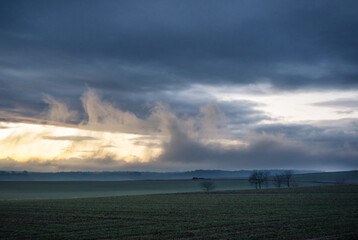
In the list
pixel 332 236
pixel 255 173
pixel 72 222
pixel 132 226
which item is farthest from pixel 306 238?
pixel 255 173

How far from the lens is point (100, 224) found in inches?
1551

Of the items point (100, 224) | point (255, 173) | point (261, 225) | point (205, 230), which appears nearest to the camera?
point (205, 230)

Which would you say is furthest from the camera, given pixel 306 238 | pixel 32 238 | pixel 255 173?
pixel 255 173

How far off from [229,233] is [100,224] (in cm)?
1521

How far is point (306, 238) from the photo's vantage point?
28.6 meters

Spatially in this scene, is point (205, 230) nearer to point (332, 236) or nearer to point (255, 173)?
point (332, 236)

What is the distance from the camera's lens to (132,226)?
123ft

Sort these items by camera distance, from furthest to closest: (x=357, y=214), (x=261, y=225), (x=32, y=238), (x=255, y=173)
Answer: (x=255, y=173) < (x=357, y=214) < (x=261, y=225) < (x=32, y=238)

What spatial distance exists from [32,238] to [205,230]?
15339mm

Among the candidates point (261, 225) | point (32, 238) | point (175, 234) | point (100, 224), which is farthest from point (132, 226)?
point (261, 225)

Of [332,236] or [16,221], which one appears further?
[16,221]

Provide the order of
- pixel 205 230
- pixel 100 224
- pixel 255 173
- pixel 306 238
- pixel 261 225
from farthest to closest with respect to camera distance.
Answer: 1. pixel 255 173
2. pixel 100 224
3. pixel 261 225
4. pixel 205 230
5. pixel 306 238

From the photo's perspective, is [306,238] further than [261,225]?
No

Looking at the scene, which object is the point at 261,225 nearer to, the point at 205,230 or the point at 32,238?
the point at 205,230
